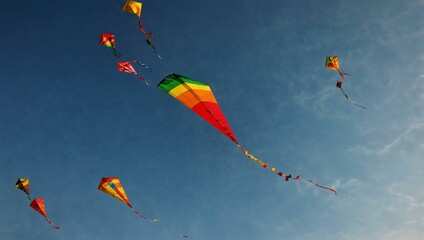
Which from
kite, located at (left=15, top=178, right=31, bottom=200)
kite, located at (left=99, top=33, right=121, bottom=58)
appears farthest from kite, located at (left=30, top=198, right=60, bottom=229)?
kite, located at (left=99, top=33, right=121, bottom=58)

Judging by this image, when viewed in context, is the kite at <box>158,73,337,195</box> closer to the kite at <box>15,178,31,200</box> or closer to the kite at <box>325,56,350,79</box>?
the kite at <box>325,56,350,79</box>

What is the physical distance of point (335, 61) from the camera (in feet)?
103

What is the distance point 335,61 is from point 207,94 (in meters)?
20.6

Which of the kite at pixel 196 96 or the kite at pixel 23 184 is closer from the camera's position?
the kite at pixel 196 96

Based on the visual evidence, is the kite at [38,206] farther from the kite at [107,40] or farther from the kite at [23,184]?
the kite at [107,40]

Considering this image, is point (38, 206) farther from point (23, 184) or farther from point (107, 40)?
point (107, 40)

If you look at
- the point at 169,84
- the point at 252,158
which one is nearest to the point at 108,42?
the point at 169,84

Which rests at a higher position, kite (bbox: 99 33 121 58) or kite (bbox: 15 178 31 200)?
kite (bbox: 99 33 121 58)

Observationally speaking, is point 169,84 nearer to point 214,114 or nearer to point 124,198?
point 214,114

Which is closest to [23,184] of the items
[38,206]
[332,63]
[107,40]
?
[38,206]

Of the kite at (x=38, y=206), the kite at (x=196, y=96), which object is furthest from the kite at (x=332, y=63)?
the kite at (x=38, y=206)

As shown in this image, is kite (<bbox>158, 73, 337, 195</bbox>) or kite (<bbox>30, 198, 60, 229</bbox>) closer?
kite (<bbox>158, 73, 337, 195</bbox>)

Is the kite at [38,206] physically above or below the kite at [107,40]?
below

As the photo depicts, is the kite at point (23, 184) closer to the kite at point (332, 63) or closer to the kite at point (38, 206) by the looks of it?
the kite at point (38, 206)
